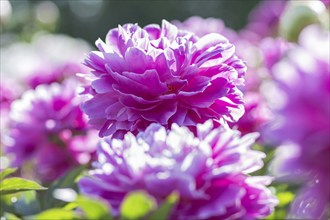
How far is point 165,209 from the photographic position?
58cm

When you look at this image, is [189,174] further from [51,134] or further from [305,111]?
[51,134]

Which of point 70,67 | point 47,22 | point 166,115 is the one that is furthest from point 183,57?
point 47,22

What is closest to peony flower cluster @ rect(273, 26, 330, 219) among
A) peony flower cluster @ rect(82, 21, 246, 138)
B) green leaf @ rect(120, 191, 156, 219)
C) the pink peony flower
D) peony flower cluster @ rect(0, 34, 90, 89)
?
green leaf @ rect(120, 191, 156, 219)

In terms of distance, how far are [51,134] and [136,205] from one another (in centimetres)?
79

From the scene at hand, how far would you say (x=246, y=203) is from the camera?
65cm

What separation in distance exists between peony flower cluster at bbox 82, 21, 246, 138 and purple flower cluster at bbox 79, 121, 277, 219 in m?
0.12

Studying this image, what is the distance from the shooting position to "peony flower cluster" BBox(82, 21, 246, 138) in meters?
0.78

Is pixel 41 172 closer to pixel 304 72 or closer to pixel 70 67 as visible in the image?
pixel 70 67

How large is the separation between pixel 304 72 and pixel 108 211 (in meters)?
0.18

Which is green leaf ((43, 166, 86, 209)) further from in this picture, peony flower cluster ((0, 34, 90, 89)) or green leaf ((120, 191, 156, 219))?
peony flower cluster ((0, 34, 90, 89))

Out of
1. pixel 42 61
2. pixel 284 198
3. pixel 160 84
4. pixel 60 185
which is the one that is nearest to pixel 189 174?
pixel 160 84

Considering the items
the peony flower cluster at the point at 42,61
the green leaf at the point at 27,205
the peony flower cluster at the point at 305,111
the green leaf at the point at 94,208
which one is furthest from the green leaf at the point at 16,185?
the peony flower cluster at the point at 42,61

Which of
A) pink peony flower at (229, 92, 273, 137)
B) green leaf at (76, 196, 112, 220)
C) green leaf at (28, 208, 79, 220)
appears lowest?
green leaf at (76, 196, 112, 220)

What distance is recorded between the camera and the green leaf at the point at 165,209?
583 millimetres
